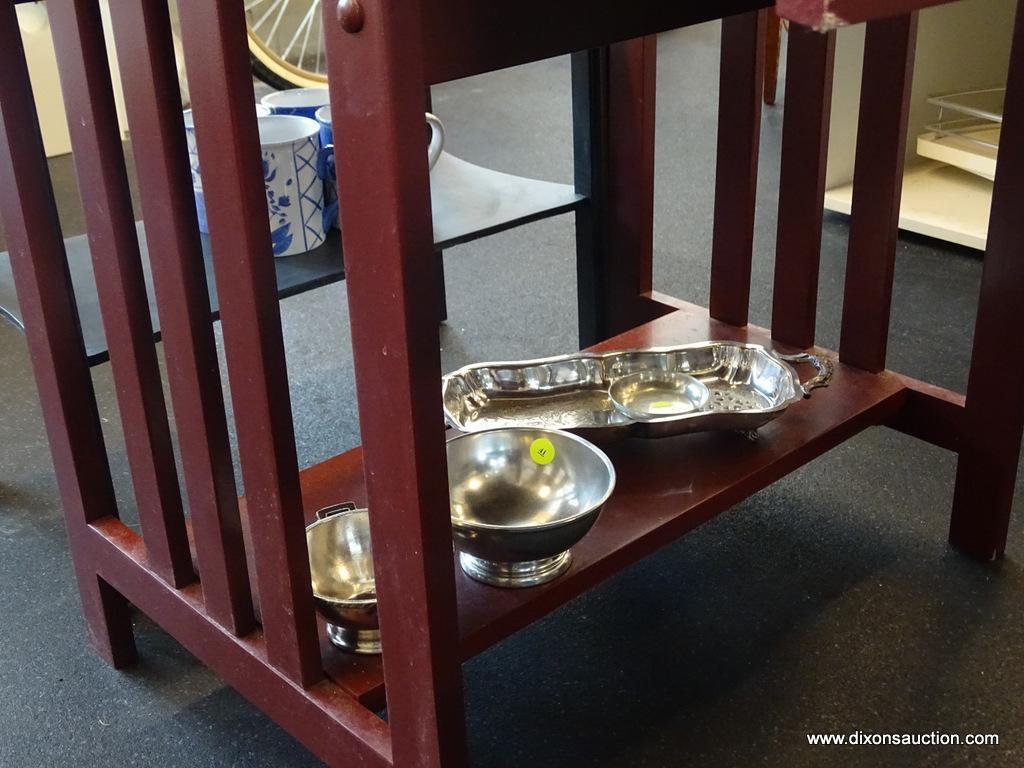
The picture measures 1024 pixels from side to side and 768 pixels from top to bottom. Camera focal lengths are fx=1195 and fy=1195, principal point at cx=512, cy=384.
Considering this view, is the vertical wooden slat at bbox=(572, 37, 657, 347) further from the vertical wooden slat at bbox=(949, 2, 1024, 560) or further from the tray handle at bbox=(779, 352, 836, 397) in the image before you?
the vertical wooden slat at bbox=(949, 2, 1024, 560)

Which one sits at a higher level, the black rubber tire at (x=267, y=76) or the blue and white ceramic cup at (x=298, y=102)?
the blue and white ceramic cup at (x=298, y=102)

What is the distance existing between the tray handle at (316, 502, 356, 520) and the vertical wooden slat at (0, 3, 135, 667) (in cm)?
20

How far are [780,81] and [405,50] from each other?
252cm

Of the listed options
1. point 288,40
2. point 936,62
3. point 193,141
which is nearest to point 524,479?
point 193,141

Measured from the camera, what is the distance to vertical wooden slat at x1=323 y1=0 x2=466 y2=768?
580 mm

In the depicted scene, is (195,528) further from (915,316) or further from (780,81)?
(780,81)

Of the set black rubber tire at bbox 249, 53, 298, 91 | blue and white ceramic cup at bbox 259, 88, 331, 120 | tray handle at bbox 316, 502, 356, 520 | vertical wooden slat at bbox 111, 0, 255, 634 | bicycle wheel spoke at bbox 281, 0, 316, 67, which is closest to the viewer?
vertical wooden slat at bbox 111, 0, 255, 634

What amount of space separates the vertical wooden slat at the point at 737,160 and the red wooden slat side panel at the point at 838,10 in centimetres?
72

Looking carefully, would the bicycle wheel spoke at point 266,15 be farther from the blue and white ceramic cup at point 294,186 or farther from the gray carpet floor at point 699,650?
the blue and white ceramic cup at point 294,186

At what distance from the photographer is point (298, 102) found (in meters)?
1.31

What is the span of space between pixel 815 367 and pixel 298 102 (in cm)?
62

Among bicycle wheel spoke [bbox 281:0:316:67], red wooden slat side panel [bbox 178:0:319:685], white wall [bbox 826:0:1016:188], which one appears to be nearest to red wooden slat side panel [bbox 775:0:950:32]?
red wooden slat side panel [bbox 178:0:319:685]

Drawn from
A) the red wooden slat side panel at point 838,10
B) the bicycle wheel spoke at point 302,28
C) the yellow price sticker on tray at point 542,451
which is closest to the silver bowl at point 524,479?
the yellow price sticker on tray at point 542,451

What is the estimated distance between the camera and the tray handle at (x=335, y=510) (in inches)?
37.7
